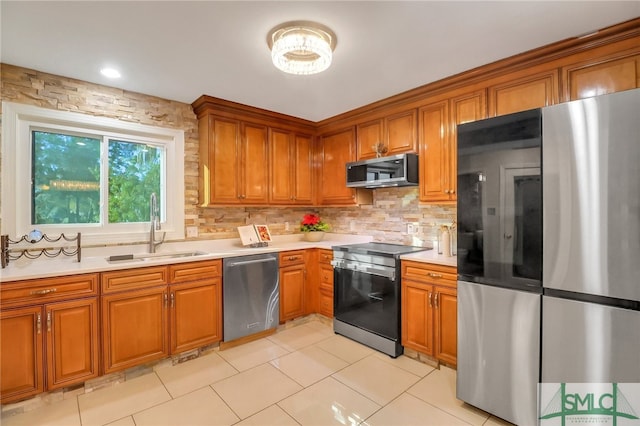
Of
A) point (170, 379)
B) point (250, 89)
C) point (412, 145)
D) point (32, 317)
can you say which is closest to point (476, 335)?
point (412, 145)

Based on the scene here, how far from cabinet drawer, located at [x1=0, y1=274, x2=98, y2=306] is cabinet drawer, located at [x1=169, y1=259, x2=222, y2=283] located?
1.79ft

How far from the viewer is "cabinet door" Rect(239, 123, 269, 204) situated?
337 centimetres

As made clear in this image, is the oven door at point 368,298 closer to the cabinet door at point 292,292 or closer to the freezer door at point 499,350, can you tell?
the cabinet door at point 292,292

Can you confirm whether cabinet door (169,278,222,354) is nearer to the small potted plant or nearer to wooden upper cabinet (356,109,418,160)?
the small potted plant

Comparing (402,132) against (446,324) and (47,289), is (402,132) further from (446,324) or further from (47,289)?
(47,289)

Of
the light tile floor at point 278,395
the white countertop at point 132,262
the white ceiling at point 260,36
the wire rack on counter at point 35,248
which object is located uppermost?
the white ceiling at point 260,36

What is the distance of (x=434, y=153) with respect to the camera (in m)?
2.83

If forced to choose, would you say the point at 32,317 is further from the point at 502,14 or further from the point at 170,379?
the point at 502,14

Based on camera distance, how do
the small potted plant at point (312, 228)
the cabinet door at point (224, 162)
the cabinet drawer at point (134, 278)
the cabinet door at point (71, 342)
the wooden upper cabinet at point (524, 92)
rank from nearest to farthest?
the cabinet door at point (71, 342)
the wooden upper cabinet at point (524, 92)
the cabinet drawer at point (134, 278)
the cabinet door at point (224, 162)
the small potted plant at point (312, 228)

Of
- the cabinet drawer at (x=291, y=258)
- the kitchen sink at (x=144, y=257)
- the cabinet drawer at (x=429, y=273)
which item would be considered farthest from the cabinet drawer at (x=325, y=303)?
the kitchen sink at (x=144, y=257)

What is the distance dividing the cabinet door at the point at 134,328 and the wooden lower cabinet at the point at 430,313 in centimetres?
206

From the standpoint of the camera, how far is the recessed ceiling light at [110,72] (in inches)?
94.5

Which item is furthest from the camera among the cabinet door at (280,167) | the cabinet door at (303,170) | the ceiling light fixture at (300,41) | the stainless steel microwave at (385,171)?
the cabinet door at (303,170)

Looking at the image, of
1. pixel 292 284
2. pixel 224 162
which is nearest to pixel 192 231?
pixel 224 162
